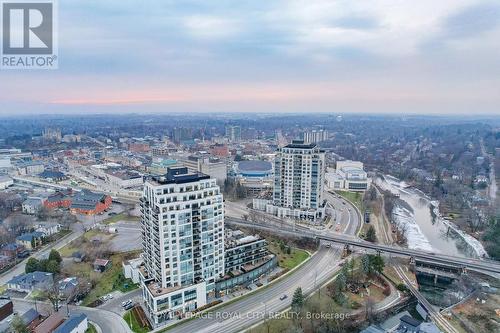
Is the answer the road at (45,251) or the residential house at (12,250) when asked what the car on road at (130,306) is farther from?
the residential house at (12,250)

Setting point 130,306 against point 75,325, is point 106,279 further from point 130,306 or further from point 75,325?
point 75,325

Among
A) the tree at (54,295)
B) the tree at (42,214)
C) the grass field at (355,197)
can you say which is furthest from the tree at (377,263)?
the tree at (42,214)

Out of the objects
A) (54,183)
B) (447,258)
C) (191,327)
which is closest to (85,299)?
(191,327)

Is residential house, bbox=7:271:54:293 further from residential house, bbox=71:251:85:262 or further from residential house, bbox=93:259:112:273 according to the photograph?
residential house, bbox=71:251:85:262

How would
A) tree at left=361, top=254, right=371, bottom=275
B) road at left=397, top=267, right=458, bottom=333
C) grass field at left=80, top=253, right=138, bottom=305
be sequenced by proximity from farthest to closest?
tree at left=361, top=254, right=371, bottom=275 < grass field at left=80, top=253, right=138, bottom=305 < road at left=397, top=267, right=458, bottom=333

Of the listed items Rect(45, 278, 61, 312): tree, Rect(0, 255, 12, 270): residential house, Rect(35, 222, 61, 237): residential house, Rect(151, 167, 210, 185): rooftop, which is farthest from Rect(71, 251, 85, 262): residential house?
Rect(151, 167, 210, 185): rooftop

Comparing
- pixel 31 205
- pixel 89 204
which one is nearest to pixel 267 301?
pixel 89 204

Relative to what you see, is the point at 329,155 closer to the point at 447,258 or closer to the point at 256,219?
the point at 256,219
